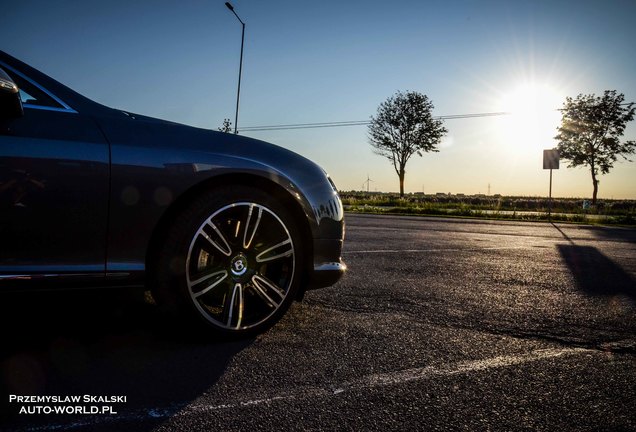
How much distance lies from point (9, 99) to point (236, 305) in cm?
140

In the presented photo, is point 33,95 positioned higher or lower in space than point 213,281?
higher

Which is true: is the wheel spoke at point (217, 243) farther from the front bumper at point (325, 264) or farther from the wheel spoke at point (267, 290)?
the front bumper at point (325, 264)

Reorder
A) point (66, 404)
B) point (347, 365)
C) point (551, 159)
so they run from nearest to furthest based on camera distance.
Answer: point (66, 404)
point (347, 365)
point (551, 159)

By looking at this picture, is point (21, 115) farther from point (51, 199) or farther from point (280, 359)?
point (280, 359)

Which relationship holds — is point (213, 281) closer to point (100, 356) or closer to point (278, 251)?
point (278, 251)

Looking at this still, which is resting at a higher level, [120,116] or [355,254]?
[120,116]

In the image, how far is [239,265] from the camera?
7.97 feet

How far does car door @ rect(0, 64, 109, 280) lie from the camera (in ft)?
6.49

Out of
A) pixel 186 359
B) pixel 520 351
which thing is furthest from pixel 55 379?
pixel 520 351

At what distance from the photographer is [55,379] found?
1.85 meters

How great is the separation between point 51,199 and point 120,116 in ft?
1.89

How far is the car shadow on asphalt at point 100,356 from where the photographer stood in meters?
1.73

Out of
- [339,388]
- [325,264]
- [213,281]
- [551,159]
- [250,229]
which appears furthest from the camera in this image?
[551,159]

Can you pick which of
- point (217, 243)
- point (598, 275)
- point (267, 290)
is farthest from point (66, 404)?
point (598, 275)
